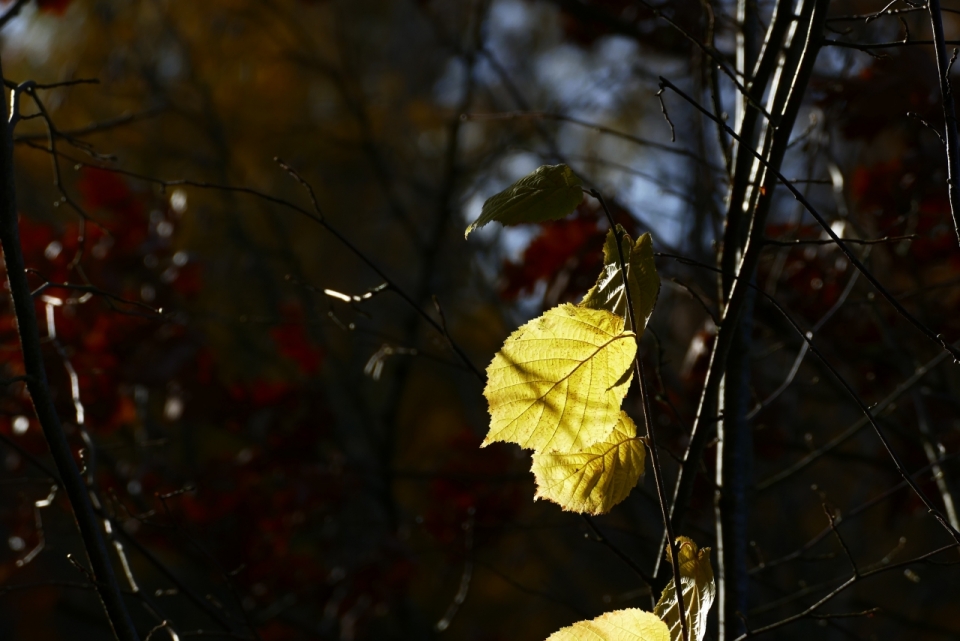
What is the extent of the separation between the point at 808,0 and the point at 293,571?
2.86m

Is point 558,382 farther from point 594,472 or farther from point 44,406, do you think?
point 44,406

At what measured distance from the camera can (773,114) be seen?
3.23ft

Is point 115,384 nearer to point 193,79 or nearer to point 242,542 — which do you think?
point 242,542

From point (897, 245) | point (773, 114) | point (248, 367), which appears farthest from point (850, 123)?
point (248, 367)

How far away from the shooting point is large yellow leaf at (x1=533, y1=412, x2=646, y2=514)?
2.69 feet

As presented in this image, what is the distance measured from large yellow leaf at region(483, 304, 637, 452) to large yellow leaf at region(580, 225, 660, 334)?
0.9 inches

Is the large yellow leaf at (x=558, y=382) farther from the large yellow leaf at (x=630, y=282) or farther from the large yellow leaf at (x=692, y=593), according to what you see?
the large yellow leaf at (x=692, y=593)

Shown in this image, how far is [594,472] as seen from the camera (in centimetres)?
84

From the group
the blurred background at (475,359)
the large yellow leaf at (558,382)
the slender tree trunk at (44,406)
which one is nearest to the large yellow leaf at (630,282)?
the large yellow leaf at (558,382)

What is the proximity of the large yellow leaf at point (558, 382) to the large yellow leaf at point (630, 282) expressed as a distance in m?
0.02

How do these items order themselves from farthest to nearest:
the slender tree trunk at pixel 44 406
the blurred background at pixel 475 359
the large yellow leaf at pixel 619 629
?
1. the blurred background at pixel 475 359
2. the slender tree trunk at pixel 44 406
3. the large yellow leaf at pixel 619 629

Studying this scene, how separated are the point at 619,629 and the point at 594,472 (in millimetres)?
158

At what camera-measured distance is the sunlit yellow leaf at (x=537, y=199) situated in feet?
2.56

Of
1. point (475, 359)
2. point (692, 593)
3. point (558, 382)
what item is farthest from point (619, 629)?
point (475, 359)
